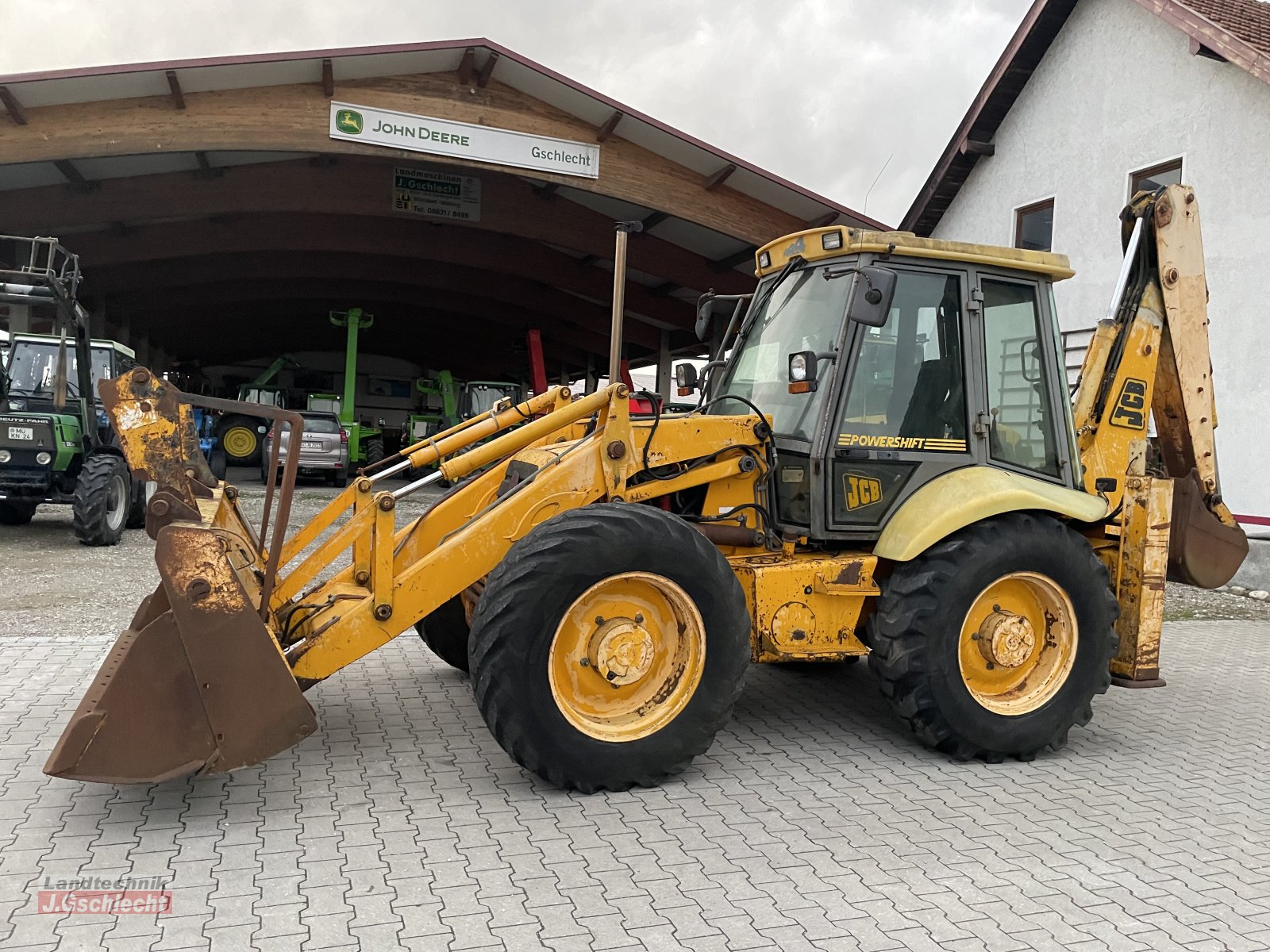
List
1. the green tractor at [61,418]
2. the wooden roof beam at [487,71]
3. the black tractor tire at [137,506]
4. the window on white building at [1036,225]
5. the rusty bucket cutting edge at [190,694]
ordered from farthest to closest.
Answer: the window on white building at [1036,225] < the wooden roof beam at [487,71] < the black tractor tire at [137,506] < the green tractor at [61,418] < the rusty bucket cutting edge at [190,694]

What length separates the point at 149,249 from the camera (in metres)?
19.0

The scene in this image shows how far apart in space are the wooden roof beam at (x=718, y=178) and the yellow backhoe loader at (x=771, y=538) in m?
9.31

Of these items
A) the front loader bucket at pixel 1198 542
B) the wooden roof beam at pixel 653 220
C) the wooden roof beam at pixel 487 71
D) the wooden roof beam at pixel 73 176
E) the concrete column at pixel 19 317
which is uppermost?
the wooden roof beam at pixel 487 71

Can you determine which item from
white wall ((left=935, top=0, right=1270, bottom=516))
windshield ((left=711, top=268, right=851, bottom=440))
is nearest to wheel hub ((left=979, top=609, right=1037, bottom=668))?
windshield ((left=711, top=268, right=851, bottom=440))

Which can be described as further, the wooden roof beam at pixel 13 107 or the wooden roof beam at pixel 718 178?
the wooden roof beam at pixel 718 178

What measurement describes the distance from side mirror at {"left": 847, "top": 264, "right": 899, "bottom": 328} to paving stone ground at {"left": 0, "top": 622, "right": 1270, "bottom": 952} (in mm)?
2085

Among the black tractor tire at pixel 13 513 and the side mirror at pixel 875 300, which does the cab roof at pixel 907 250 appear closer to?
the side mirror at pixel 875 300

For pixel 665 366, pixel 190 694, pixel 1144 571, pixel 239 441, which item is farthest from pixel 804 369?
pixel 239 441

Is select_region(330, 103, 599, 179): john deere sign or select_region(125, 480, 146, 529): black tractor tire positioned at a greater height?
select_region(330, 103, 599, 179): john deere sign

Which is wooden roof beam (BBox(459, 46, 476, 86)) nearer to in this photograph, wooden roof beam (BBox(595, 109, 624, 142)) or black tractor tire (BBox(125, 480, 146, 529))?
wooden roof beam (BBox(595, 109, 624, 142))

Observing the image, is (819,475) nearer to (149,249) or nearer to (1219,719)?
(1219,719)

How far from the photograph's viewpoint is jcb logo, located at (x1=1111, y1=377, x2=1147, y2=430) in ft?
18.1

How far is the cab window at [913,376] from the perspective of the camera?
4816mm

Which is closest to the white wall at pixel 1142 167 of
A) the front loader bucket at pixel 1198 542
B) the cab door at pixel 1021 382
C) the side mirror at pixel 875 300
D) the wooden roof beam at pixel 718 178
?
the wooden roof beam at pixel 718 178
